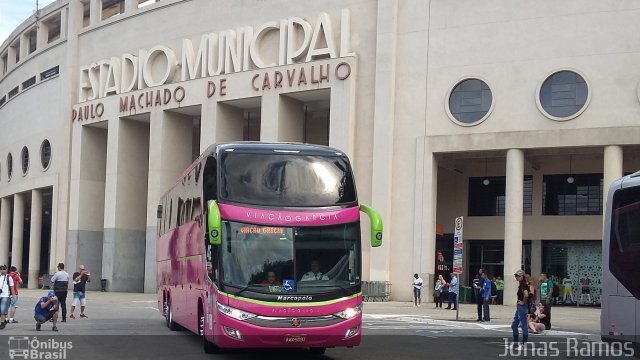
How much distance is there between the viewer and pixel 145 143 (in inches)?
1976

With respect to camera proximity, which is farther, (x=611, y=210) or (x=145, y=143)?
(x=145, y=143)

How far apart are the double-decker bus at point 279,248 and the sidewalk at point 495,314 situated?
10859mm

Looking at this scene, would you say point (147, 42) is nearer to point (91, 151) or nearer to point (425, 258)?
point (91, 151)

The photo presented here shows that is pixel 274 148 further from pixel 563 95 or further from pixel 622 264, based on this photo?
pixel 563 95

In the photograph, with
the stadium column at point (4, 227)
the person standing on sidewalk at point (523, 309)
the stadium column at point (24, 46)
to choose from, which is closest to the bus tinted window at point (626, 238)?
the person standing on sidewalk at point (523, 309)

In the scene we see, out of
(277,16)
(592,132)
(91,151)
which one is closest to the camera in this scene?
(592,132)

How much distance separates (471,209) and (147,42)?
70.5 feet

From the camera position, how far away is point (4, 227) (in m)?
64.7

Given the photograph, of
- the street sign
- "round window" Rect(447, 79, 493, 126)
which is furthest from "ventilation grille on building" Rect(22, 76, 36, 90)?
the street sign

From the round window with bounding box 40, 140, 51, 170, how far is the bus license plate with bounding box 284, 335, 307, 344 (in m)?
44.7

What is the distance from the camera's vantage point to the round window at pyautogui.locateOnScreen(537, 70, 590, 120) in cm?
3356

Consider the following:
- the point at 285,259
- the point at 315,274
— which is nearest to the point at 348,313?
the point at 315,274

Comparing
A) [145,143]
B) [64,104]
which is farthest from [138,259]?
[64,104]

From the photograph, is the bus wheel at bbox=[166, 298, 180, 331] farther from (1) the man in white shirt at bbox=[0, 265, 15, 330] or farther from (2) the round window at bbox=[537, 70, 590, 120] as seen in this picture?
(2) the round window at bbox=[537, 70, 590, 120]
